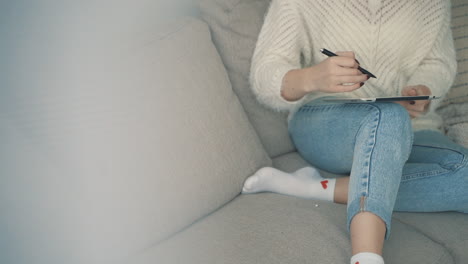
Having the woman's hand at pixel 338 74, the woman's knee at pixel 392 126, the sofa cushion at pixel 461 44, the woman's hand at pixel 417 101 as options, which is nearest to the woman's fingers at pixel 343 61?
the woman's hand at pixel 338 74

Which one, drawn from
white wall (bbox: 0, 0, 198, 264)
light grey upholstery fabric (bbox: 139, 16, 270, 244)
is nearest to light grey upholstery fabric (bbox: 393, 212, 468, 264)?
light grey upholstery fabric (bbox: 139, 16, 270, 244)

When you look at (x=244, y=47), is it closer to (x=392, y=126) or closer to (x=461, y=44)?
(x=392, y=126)

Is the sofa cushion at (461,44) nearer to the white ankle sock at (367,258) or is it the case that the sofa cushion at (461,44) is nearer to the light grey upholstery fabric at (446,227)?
the light grey upholstery fabric at (446,227)

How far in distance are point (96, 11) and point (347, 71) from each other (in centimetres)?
57

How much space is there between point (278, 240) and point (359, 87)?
389mm

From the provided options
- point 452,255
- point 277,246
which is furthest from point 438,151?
point 277,246

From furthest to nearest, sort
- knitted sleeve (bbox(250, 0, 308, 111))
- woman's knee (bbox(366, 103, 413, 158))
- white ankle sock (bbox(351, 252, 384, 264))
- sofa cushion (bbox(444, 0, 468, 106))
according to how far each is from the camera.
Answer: sofa cushion (bbox(444, 0, 468, 106)), knitted sleeve (bbox(250, 0, 308, 111)), woman's knee (bbox(366, 103, 413, 158)), white ankle sock (bbox(351, 252, 384, 264))

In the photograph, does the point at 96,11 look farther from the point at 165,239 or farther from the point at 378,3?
the point at 378,3

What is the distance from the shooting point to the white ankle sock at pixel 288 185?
3.34 ft

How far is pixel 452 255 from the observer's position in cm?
89

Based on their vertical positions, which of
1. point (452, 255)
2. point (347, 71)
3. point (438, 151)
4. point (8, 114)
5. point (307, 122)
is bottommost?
point (452, 255)

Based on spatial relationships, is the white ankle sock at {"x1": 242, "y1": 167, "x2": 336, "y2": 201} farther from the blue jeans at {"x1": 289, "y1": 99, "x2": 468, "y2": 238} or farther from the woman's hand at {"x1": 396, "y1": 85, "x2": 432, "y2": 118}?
the woman's hand at {"x1": 396, "y1": 85, "x2": 432, "y2": 118}

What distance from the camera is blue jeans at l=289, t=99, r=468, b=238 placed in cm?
79

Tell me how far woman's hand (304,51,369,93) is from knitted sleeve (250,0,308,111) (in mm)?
120
